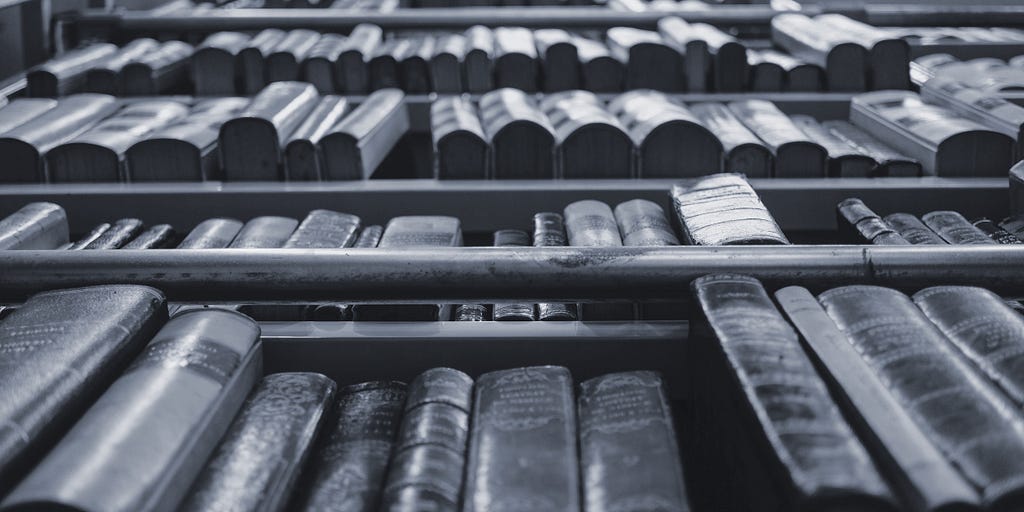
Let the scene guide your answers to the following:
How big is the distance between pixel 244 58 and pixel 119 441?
2211mm

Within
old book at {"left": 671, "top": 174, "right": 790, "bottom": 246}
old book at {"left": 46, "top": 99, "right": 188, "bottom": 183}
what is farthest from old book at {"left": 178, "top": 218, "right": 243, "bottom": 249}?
old book at {"left": 671, "top": 174, "right": 790, "bottom": 246}

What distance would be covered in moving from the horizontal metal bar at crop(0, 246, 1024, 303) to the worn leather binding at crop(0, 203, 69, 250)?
1.28 ft

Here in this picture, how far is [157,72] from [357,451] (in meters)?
2.15

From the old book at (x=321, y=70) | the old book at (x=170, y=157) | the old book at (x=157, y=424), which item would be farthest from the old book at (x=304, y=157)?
the old book at (x=157, y=424)

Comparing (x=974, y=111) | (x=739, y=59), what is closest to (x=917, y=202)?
(x=974, y=111)

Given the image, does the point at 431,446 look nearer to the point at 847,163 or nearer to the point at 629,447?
the point at 629,447

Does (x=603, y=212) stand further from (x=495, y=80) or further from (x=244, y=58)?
(x=244, y=58)

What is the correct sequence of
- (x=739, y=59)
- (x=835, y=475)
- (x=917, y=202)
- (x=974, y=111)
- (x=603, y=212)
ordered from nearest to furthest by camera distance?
(x=835, y=475), (x=603, y=212), (x=917, y=202), (x=974, y=111), (x=739, y=59)

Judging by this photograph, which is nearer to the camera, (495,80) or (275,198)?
(275,198)

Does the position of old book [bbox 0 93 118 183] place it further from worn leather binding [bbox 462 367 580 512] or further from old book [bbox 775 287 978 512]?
old book [bbox 775 287 978 512]

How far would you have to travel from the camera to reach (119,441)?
36.3 inches

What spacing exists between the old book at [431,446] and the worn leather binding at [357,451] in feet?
0.08

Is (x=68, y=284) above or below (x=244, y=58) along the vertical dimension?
below

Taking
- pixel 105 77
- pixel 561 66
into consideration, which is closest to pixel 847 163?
pixel 561 66
